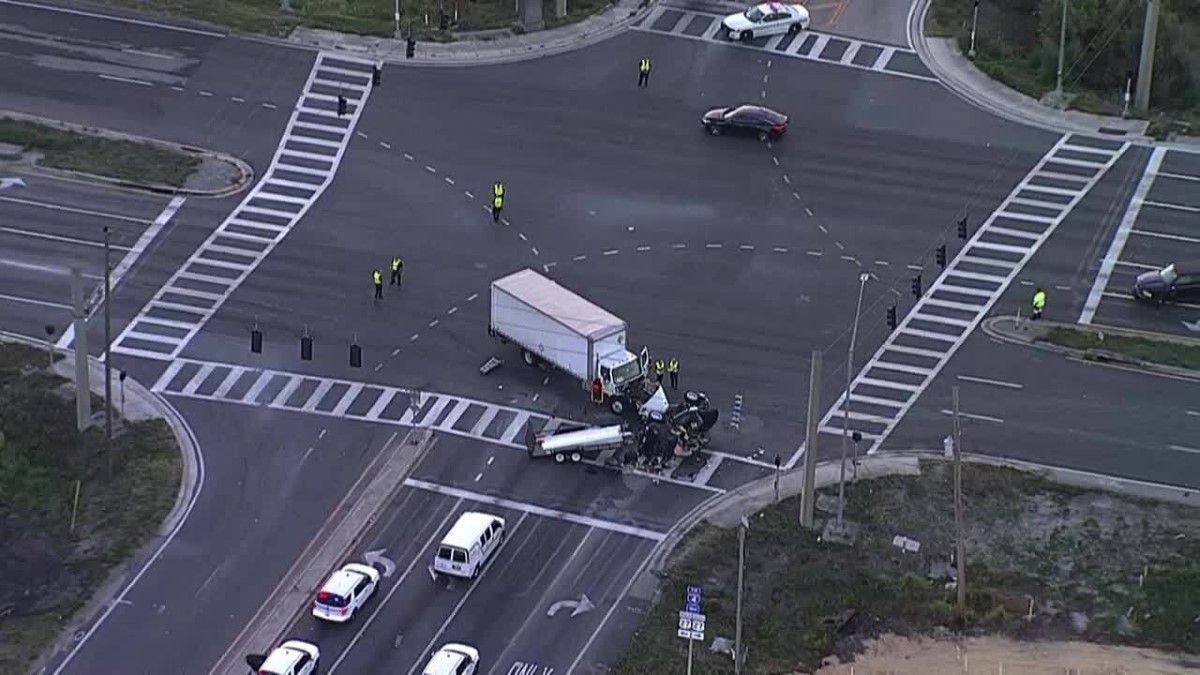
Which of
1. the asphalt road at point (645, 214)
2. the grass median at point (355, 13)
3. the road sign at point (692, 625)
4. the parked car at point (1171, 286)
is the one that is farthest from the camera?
the grass median at point (355, 13)

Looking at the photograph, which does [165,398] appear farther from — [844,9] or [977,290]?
[844,9]

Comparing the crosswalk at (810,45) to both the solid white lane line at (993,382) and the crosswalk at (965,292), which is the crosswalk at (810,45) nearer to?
the crosswalk at (965,292)

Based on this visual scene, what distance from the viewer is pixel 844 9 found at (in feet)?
397

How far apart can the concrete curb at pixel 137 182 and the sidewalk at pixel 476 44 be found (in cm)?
1206

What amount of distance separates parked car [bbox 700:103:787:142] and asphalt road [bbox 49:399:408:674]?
2973cm

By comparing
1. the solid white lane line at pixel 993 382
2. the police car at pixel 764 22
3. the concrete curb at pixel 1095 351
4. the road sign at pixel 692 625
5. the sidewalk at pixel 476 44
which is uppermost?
the police car at pixel 764 22

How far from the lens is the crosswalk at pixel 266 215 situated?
92.7 meters

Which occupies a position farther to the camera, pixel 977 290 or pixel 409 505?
pixel 977 290

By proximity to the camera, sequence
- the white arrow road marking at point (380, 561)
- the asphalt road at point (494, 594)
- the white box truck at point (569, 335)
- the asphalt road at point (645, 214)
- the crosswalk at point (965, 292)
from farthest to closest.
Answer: the asphalt road at point (645, 214) < the crosswalk at point (965, 292) < the white box truck at point (569, 335) < the white arrow road marking at point (380, 561) < the asphalt road at point (494, 594)

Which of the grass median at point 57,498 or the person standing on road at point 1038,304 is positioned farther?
the person standing on road at point 1038,304

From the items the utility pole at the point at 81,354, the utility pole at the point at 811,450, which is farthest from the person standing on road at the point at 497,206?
the utility pole at the point at 811,450

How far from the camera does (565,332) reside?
8781 centimetres

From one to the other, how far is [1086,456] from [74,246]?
4523 cm

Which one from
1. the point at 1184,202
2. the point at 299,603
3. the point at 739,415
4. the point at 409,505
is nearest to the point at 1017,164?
the point at 1184,202
